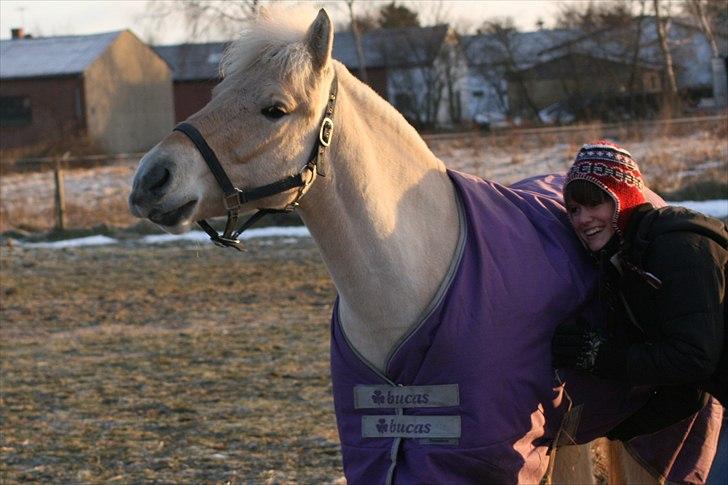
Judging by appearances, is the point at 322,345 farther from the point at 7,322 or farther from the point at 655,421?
the point at 655,421

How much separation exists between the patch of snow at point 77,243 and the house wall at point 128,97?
23.7 metres

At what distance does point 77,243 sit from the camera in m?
14.6

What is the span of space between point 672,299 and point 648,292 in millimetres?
137

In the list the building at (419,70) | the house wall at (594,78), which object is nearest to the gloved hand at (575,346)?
the house wall at (594,78)

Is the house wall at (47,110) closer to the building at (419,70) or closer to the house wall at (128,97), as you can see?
the house wall at (128,97)

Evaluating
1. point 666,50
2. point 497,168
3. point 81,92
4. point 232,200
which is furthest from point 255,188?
point 81,92

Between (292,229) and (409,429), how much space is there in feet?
37.4

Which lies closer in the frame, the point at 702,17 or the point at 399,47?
the point at 702,17

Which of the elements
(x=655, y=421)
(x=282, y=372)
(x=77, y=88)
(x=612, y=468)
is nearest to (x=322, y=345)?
(x=282, y=372)

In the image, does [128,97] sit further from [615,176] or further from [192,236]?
[615,176]

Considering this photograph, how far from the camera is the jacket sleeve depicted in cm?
296

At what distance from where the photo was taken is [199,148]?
110 inches

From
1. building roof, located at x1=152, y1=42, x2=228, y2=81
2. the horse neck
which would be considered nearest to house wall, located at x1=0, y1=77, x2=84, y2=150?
building roof, located at x1=152, y1=42, x2=228, y2=81

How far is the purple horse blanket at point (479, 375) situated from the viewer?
297cm
